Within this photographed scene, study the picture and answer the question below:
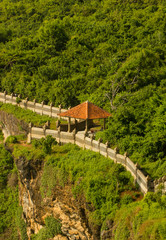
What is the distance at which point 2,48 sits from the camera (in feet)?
241

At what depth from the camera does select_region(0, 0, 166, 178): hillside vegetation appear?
41.4 m

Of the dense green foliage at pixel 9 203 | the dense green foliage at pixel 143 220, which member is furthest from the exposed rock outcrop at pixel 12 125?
the dense green foliage at pixel 143 220

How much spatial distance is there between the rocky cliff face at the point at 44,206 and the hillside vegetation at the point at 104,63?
599 centimetres

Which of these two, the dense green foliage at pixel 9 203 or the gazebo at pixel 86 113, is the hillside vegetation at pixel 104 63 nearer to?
the gazebo at pixel 86 113

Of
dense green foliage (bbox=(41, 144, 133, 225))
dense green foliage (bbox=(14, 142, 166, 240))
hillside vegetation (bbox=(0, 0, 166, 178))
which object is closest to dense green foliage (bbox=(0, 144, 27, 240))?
dense green foliage (bbox=(14, 142, 166, 240))

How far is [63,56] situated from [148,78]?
51.1 ft

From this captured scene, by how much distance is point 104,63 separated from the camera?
205 feet

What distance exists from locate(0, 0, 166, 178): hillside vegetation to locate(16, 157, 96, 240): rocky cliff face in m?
5.99

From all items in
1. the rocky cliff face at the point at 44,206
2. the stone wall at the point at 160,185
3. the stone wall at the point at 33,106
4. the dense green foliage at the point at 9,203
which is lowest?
the dense green foliage at the point at 9,203

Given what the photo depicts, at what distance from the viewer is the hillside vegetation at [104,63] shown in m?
41.4

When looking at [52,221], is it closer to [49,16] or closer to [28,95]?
[28,95]

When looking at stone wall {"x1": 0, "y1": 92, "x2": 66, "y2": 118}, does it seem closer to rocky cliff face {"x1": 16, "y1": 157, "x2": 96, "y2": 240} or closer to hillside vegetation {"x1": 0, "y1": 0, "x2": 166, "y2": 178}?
hillside vegetation {"x1": 0, "y1": 0, "x2": 166, "y2": 178}

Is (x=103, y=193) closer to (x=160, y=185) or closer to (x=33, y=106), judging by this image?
(x=160, y=185)

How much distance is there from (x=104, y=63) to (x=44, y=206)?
26.5 meters
